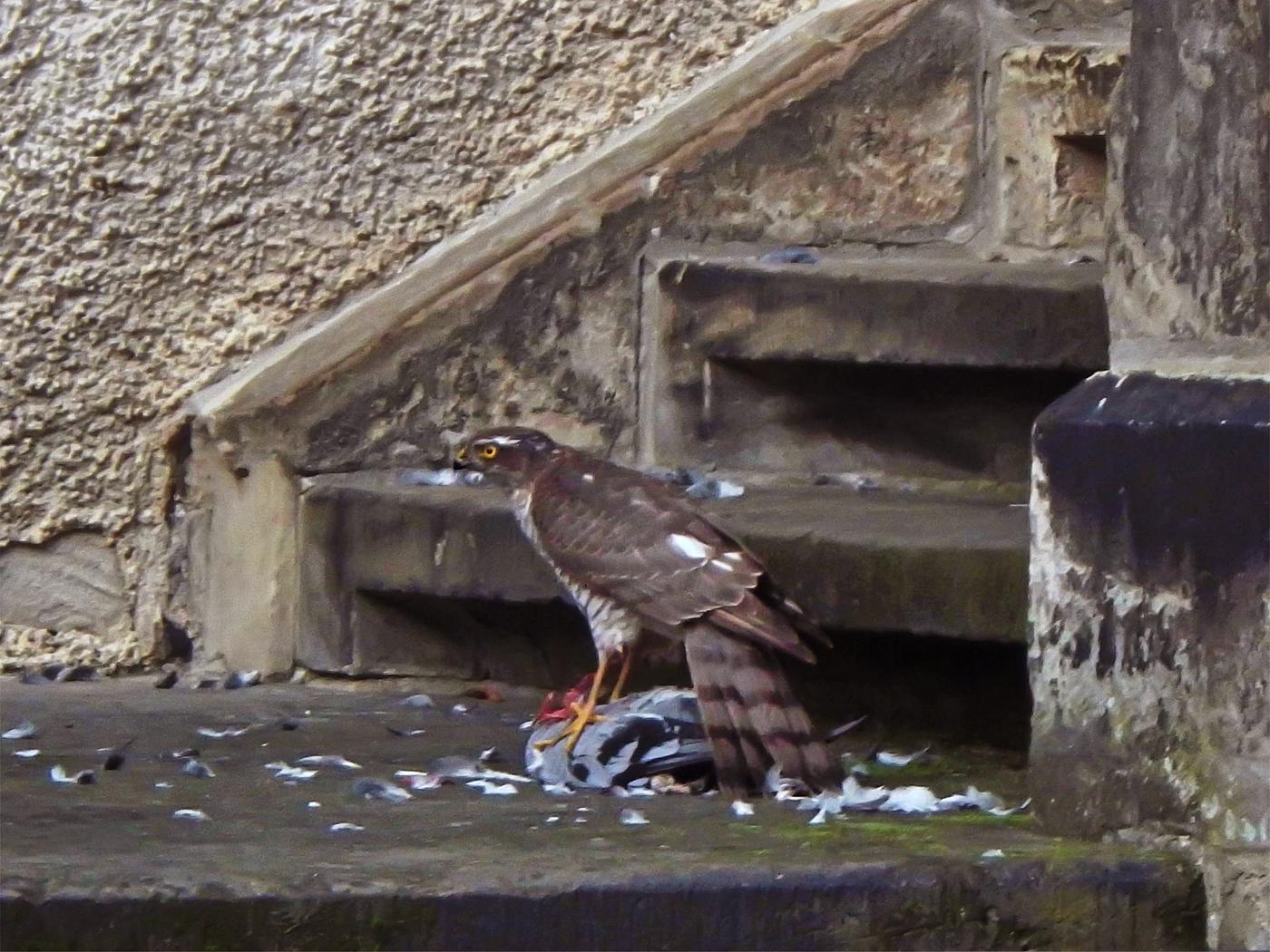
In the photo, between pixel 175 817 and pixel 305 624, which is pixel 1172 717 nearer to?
pixel 175 817

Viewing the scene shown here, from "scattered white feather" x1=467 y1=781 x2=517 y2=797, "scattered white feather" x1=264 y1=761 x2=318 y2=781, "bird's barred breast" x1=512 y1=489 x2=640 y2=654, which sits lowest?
"scattered white feather" x1=467 y1=781 x2=517 y2=797

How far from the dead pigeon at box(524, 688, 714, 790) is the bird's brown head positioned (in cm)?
47

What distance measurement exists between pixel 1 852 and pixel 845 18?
2.58 m

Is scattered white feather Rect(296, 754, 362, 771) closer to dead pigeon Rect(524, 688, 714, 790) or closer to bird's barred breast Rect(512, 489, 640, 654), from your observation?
dead pigeon Rect(524, 688, 714, 790)

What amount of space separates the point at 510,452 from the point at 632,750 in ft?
2.11

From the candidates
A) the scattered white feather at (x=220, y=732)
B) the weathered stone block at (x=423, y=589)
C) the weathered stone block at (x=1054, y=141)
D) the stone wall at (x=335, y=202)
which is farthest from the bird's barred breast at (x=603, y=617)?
the weathered stone block at (x=1054, y=141)

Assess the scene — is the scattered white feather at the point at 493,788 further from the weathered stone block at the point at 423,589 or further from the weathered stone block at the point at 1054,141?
the weathered stone block at the point at 1054,141

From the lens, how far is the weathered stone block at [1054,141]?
167 inches

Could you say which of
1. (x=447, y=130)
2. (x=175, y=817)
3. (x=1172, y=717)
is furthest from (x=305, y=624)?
(x=1172, y=717)

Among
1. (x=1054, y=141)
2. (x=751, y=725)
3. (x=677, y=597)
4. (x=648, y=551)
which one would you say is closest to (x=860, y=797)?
(x=751, y=725)

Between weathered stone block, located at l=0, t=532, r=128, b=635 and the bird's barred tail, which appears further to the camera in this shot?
weathered stone block, located at l=0, t=532, r=128, b=635

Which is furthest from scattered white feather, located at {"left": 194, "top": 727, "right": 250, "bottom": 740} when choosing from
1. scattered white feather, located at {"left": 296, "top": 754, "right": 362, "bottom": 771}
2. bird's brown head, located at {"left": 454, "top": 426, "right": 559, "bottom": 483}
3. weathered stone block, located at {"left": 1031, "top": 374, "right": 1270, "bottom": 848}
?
weathered stone block, located at {"left": 1031, "top": 374, "right": 1270, "bottom": 848}

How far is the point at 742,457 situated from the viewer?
4.27 m

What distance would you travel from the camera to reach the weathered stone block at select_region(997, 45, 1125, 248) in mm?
4238
